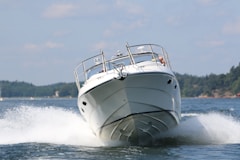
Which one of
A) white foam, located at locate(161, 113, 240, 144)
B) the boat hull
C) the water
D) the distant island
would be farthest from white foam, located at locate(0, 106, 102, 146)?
the distant island

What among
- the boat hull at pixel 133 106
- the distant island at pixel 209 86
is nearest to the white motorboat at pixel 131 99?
the boat hull at pixel 133 106

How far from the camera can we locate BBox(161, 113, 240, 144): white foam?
784 inches

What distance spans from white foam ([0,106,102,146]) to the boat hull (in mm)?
1409

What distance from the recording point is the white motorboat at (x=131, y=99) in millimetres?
16984

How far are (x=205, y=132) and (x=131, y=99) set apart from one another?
187 inches

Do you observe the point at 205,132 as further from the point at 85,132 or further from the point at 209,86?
the point at 209,86

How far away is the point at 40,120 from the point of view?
2591 centimetres

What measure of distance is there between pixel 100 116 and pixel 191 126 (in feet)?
15.1

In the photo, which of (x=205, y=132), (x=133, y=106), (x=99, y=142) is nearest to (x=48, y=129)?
(x=99, y=142)

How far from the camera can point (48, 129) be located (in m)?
23.0

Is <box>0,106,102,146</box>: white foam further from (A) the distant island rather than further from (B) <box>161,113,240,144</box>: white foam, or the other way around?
(A) the distant island

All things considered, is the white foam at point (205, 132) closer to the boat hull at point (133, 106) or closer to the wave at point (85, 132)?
the wave at point (85, 132)

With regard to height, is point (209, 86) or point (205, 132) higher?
point (209, 86)

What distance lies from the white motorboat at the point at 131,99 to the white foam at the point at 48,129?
152 cm
